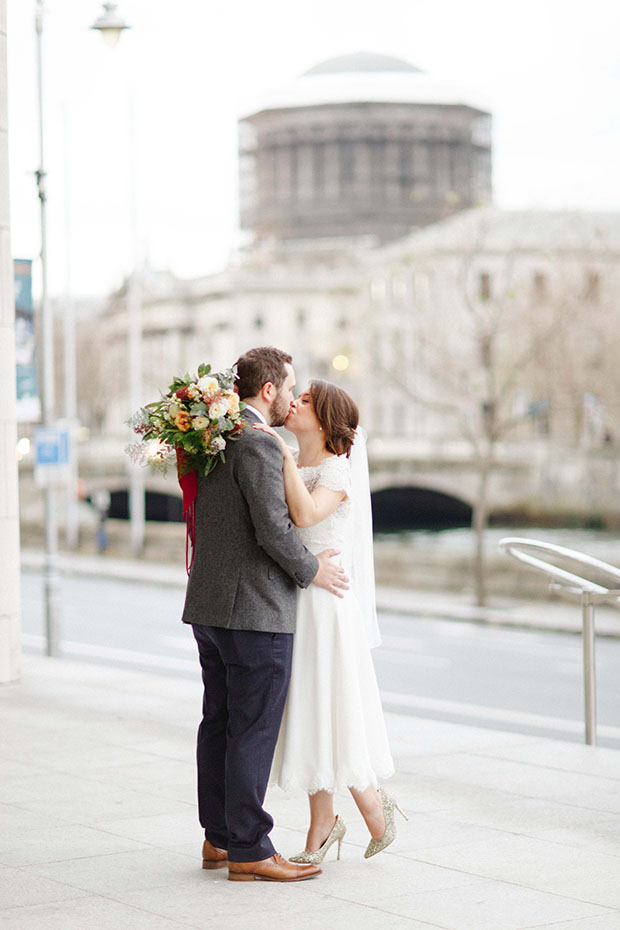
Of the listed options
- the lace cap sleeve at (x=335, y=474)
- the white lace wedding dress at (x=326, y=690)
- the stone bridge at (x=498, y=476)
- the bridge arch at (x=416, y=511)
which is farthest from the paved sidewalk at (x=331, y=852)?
the bridge arch at (x=416, y=511)

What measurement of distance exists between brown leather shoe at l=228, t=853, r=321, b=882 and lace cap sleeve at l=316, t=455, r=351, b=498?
1.37 meters

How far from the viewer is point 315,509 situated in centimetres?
565

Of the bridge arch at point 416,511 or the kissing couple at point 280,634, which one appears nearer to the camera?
the kissing couple at point 280,634

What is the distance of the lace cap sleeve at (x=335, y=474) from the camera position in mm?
5742

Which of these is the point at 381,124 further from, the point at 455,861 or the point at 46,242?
the point at 455,861

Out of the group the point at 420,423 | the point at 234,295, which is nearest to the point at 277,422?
the point at 420,423

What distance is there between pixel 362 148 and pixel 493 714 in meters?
124

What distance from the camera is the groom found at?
18.1 feet

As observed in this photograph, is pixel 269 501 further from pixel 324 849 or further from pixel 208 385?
pixel 324 849

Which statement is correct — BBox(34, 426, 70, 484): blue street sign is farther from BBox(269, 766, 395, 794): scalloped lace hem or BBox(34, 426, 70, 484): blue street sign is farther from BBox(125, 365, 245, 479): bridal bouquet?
BBox(269, 766, 395, 794): scalloped lace hem

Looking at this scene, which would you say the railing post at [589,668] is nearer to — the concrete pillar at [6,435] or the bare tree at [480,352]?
the concrete pillar at [6,435]

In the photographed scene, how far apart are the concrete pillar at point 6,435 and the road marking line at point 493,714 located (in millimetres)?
5249

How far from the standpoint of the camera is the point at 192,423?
5.49 metres

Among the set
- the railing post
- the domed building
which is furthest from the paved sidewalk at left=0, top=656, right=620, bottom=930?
the domed building
